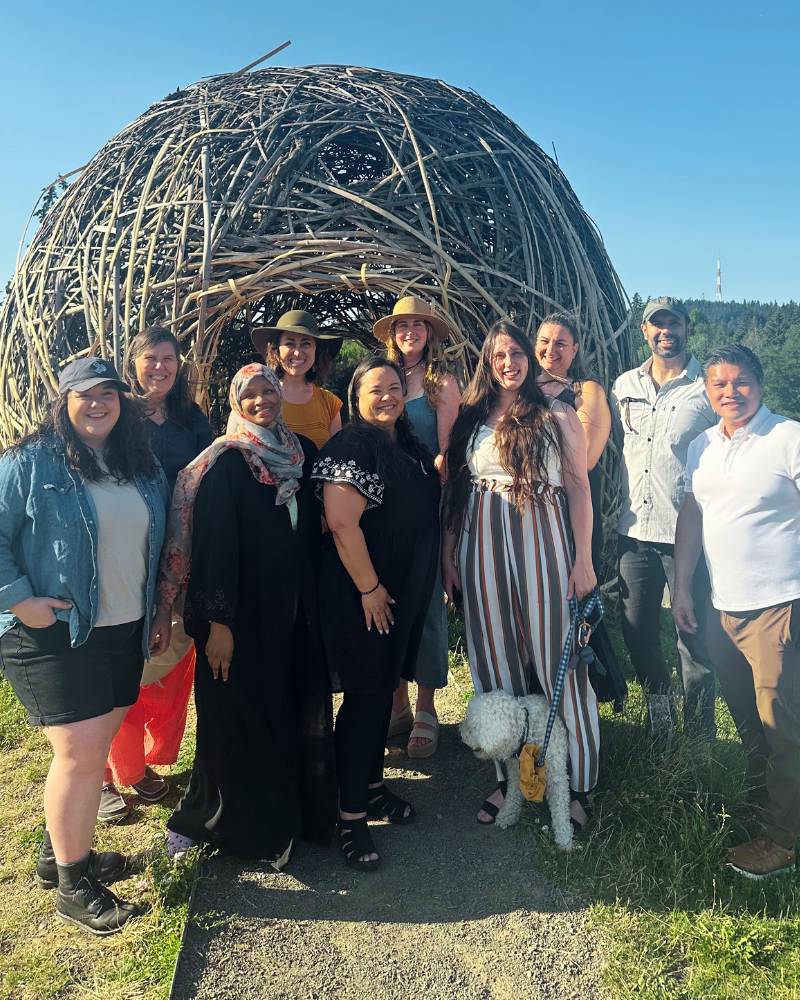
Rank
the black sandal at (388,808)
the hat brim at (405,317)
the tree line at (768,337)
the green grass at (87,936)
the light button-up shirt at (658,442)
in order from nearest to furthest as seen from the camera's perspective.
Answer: the green grass at (87,936) < the black sandal at (388,808) < the light button-up shirt at (658,442) < the hat brim at (405,317) < the tree line at (768,337)

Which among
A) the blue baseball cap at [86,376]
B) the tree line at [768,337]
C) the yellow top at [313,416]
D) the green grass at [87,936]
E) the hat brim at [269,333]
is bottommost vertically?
the green grass at [87,936]

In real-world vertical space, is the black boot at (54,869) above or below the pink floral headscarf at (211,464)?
below

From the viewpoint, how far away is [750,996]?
1.93 m

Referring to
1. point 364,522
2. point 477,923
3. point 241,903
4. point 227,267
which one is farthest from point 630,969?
point 227,267

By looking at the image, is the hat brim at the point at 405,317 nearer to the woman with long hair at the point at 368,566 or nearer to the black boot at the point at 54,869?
the woman with long hair at the point at 368,566

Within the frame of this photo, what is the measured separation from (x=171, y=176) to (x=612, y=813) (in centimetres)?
407

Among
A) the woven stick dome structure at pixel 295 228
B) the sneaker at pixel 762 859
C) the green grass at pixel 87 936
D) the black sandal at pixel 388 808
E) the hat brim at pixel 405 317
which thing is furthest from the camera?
the woven stick dome structure at pixel 295 228

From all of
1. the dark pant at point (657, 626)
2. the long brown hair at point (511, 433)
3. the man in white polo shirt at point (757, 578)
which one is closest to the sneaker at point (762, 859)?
the man in white polo shirt at point (757, 578)

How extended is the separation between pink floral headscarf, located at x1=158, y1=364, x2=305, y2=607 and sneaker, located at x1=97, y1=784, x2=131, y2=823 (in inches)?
43.4

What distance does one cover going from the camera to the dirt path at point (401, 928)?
2.00 m

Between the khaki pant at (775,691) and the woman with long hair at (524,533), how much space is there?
0.56 m

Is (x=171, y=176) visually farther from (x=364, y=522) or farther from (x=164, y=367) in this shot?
(x=364, y=522)

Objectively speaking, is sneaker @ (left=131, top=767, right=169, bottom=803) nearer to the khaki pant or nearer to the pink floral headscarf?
the pink floral headscarf

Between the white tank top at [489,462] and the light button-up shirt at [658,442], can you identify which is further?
the light button-up shirt at [658,442]
